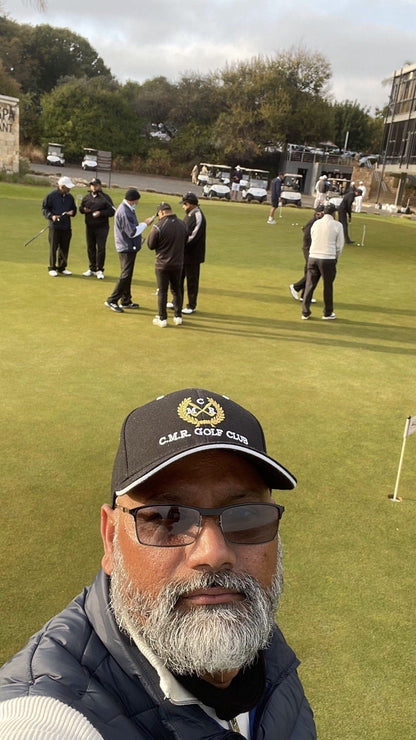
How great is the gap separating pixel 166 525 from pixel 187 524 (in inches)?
2.2

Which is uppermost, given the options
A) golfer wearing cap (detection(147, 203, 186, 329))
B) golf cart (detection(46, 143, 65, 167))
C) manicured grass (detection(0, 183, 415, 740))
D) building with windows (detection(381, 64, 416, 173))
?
building with windows (detection(381, 64, 416, 173))

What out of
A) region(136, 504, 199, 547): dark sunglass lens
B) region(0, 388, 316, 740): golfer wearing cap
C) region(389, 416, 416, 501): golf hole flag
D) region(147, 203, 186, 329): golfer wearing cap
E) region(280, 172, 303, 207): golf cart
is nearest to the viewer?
region(0, 388, 316, 740): golfer wearing cap

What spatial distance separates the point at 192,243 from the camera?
1136 centimetres

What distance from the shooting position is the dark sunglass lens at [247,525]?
5.48 feet

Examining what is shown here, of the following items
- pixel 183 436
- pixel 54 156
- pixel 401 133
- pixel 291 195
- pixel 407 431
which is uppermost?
pixel 401 133

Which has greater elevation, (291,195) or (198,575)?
(291,195)

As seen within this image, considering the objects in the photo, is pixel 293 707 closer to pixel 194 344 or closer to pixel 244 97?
pixel 194 344

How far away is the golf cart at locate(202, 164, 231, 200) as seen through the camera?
128 ft

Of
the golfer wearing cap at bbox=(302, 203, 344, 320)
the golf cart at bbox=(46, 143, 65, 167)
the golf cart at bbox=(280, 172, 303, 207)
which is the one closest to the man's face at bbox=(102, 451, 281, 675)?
the golfer wearing cap at bbox=(302, 203, 344, 320)

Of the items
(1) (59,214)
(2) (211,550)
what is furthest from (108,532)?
(1) (59,214)

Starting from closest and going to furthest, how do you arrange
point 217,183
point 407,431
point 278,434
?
point 407,431, point 278,434, point 217,183

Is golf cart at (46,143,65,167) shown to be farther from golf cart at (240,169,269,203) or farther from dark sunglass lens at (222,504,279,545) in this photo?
dark sunglass lens at (222,504,279,545)

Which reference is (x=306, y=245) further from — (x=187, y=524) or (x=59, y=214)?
(x=187, y=524)

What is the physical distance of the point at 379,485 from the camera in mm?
5730
